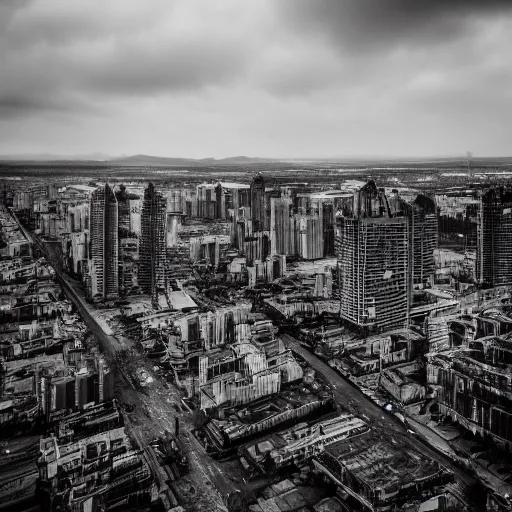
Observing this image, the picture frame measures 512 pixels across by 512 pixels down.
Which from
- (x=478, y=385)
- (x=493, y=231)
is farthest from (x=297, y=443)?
(x=493, y=231)

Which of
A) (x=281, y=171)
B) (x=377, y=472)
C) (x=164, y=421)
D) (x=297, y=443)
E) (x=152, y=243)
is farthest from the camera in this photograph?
(x=281, y=171)

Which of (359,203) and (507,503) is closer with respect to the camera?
(507,503)

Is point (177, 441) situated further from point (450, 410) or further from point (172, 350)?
point (450, 410)

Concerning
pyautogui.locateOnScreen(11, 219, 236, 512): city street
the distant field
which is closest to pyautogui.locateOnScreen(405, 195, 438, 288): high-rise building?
the distant field

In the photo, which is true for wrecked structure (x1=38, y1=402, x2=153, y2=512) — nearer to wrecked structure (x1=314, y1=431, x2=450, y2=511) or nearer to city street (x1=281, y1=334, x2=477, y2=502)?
wrecked structure (x1=314, y1=431, x2=450, y2=511)

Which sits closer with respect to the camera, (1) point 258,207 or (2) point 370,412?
(2) point 370,412

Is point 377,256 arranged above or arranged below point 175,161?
below

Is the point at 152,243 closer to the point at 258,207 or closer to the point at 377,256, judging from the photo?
the point at 258,207

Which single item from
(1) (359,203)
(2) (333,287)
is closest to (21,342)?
(2) (333,287)
